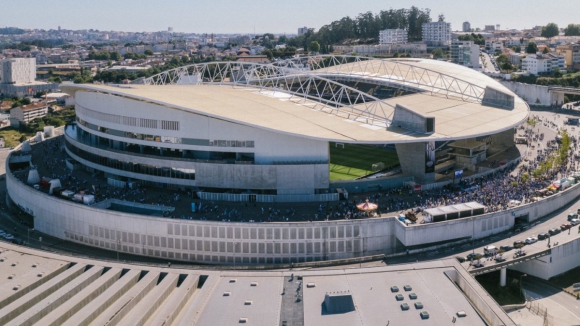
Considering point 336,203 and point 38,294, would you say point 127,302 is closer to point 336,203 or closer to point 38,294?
point 38,294

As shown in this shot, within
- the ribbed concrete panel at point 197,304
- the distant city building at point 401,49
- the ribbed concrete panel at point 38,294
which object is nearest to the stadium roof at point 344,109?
the ribbed concrete panel at point 197,304

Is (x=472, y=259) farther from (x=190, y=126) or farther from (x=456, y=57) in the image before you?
(x=456, y=57)

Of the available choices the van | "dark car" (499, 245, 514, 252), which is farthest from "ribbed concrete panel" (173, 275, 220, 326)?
"dark car" (499, 245, 514, 252)

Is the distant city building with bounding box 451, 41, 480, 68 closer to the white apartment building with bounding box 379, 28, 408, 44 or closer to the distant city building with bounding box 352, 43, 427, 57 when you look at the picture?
the distant city building with bounding box 352, 43, 427, 57

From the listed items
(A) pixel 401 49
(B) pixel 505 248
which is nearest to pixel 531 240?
(B) pixel 505 248

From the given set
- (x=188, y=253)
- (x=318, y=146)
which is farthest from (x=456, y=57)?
(x=188, y=253)
